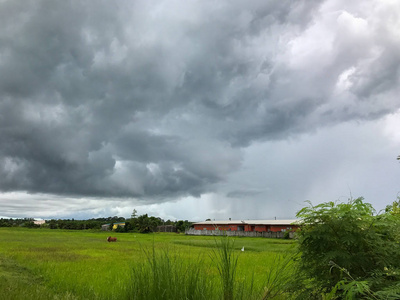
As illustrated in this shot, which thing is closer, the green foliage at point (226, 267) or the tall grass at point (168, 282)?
the green foliage at point (226, 267)

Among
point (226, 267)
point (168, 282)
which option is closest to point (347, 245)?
point (226, 267)

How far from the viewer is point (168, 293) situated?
4.54m

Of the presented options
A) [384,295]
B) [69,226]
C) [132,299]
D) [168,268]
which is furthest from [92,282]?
[69,226]

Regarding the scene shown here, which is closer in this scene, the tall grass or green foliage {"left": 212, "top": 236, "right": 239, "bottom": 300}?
green foliage {"left": 212, "top": 236, "right": 239, "bottom": 300}

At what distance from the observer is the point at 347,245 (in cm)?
459

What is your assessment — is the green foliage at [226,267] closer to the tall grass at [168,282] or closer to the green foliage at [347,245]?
the tall grass at [168,282]

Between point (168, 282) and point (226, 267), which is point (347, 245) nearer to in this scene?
point (226, 267)

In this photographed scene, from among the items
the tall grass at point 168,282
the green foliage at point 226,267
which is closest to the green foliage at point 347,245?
the green foliage at point 226,267

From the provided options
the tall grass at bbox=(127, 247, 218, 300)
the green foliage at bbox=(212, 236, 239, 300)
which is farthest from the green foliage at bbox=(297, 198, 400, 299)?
the tall grass at bbox=(127, 247, 218, 300)

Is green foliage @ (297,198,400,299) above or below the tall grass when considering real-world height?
above

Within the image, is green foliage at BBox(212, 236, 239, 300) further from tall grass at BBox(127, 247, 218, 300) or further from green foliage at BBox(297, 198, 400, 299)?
green foliage at BBox(297, 198, 400, 299)

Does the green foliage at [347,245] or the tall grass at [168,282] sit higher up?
the green foliage at [347,245]

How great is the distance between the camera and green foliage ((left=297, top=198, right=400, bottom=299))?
14.3ft

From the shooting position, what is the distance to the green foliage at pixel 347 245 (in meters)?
4.37
